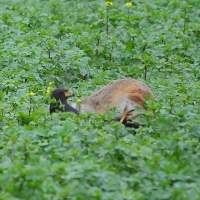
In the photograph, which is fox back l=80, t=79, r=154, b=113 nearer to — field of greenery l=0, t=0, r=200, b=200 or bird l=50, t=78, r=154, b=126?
bird l=50, t=78, r=154, b=126

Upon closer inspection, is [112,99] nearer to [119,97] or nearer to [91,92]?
[119,97]

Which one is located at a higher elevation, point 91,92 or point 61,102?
point 61,102

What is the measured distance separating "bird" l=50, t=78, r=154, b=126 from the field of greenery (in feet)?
0.71

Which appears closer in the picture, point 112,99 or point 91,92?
point 112,99

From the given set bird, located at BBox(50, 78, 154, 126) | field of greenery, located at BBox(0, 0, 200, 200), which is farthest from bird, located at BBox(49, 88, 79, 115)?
field of greenery, located at BBox(0, 0, 200, 200)

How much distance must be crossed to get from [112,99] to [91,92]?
4.18 feet

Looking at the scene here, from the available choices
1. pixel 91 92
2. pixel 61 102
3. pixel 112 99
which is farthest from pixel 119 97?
pixel 91 92

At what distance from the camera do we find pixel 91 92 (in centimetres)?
997

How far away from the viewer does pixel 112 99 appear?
872 cm

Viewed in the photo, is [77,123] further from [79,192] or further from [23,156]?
[79,192]

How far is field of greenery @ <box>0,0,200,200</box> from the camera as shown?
253 inches

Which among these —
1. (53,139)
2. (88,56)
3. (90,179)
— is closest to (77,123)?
(53,139)

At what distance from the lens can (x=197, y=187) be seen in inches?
252

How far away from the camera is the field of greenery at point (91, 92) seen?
643 cm
